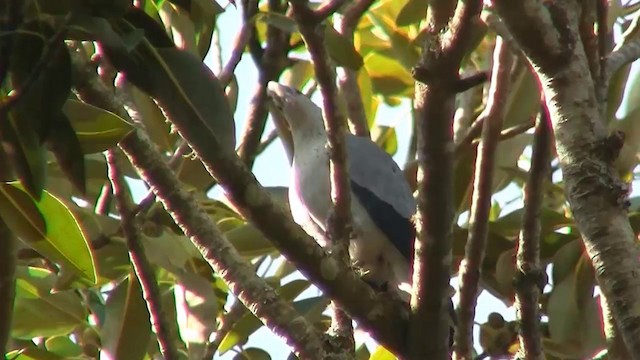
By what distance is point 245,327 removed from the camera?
2.63 m

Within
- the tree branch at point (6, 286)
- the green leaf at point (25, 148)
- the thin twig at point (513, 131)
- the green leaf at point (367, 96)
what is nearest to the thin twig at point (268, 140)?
the green leaf at point (367, 96)

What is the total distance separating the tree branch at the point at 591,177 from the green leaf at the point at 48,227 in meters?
0.81

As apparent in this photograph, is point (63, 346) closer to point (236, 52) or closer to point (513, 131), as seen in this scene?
point (236, 52)

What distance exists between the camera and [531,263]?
199cm

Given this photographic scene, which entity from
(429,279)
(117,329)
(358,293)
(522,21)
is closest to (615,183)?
(522,21)

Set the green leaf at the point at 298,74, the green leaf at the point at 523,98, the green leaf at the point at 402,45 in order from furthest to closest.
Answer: the green leaf at the point at 298,74, the green leaf at the point at 402,45, the green leaf at the point at 523,98

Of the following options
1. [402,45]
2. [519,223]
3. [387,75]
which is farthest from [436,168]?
[387,75]

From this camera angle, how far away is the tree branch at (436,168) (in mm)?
1521

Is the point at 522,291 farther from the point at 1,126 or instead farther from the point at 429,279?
the point at 1,126

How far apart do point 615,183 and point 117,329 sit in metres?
1.25

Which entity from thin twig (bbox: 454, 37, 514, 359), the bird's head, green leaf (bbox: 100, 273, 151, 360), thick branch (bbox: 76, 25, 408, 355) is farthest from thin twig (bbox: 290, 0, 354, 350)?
the bird's head

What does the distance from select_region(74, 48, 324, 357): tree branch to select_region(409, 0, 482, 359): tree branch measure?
8.6 inches

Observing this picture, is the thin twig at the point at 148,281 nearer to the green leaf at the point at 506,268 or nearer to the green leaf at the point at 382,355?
the green leaf at the point at 382,355

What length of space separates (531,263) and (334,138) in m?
0.47
